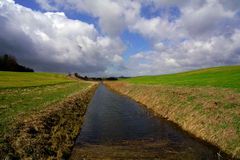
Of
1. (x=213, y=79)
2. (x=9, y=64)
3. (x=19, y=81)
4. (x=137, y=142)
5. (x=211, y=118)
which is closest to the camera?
(x=137, y=142)

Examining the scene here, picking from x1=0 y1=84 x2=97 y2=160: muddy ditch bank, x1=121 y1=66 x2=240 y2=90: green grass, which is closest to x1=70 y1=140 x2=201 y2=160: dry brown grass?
x1=0 y1=84 x2=97 y2=160: muddy ditch bank

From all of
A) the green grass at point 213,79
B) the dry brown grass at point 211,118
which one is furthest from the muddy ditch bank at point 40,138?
the green grass at point 213,79

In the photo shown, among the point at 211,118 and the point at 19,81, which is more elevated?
the point at 19,81

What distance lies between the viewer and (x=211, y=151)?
18.7m

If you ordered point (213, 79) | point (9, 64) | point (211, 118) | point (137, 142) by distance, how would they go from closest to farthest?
1. point (137, 142)
2. point (211, 118)
3. point (213, 79)
4. point (9, 64)

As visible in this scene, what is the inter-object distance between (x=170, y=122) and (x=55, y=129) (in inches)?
479

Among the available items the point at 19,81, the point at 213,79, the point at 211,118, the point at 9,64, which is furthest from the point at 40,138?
the point at 9,64

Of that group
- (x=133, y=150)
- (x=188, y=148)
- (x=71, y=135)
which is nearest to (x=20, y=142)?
(x=71, y=135)

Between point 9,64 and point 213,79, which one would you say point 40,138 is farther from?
point 9,64

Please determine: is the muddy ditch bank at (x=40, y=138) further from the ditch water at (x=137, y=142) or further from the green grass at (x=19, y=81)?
the green grass at (x=19, y=81)

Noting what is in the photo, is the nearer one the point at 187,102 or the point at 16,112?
the point at 16,112

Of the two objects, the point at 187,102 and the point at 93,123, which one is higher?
the point at 187,102

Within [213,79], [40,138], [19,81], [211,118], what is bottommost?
[40,138]

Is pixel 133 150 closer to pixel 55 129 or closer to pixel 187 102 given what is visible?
pixel 55 129
